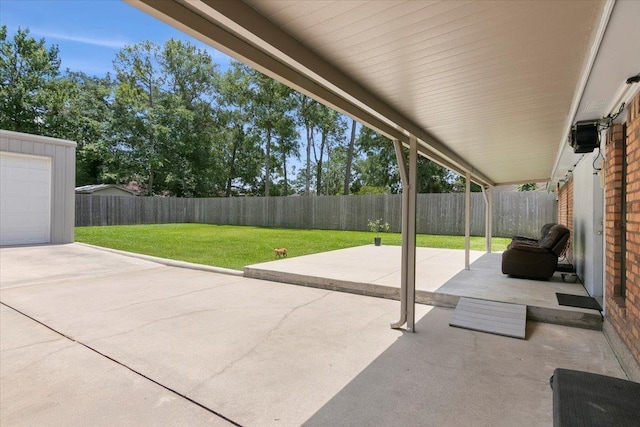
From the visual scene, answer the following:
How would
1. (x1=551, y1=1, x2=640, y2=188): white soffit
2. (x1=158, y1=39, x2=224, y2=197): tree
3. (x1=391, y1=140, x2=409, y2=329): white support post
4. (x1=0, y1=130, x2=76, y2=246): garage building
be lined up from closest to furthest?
1. (x1=551, y1=1, x2=640, y2=188): white soffit
2. (x1=391, y1=140, x2=409, y2=329): white support post
3. (x1=0, y1=130, x2=76, y2=246): garage building
4. (x1=158, y1=39, x2=224, y2=197): tree

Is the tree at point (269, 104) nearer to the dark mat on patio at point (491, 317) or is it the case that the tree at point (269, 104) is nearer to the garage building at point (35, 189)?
the garage building at point (35, 189)

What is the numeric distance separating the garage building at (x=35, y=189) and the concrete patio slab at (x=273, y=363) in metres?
7.01

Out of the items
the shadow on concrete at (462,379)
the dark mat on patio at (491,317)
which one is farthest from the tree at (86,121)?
the shadow on concrete at (462,379)

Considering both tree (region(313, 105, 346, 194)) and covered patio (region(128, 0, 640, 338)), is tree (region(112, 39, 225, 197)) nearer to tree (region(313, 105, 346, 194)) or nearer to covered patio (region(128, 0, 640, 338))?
tree (region(313, 105, 346, 194))

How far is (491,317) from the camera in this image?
3793 mm

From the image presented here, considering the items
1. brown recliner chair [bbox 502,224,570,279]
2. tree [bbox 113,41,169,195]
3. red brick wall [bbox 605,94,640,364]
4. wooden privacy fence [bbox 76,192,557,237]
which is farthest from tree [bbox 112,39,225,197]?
red brick wall [bbox 605,94,640,364]

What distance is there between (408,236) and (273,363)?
1851 mm

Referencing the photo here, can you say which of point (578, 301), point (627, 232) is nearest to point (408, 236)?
point (627, 232)

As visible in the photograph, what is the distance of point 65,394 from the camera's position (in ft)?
7.70

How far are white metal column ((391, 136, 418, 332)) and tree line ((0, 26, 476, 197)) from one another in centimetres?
1734

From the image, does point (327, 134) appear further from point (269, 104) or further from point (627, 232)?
point (627, 232)

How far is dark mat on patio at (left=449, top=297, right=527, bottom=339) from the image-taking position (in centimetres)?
352

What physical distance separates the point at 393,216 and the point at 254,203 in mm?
7793

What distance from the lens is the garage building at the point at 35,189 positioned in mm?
9688
